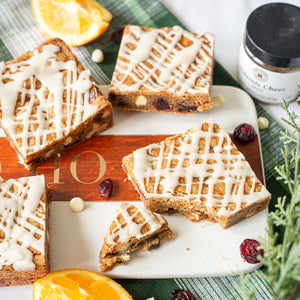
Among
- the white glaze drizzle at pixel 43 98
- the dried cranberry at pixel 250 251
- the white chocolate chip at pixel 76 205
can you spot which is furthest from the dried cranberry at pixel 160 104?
the dried cranberry at pixel 250 251

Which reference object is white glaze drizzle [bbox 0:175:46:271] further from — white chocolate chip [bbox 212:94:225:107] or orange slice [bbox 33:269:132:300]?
white chocolate chip [bbox 212:94:225:107]

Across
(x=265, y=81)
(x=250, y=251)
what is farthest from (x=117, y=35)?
(x=250, y=251)

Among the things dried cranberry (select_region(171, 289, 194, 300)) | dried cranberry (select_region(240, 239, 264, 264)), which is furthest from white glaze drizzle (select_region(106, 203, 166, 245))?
dried cranberry (select_region(240, 239, 264, 264))

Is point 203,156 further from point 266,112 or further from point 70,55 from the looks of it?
point 70,55

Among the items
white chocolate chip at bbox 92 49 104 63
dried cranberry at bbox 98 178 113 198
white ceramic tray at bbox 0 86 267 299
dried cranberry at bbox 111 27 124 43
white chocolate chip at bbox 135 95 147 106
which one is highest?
dried cranberry at bbox 111 27 124 43

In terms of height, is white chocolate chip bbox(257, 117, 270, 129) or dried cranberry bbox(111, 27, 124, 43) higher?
dried cranberry bbox(111, 27, 124, 43)

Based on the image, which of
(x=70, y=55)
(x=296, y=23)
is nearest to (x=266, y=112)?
(x=296, y=23)
